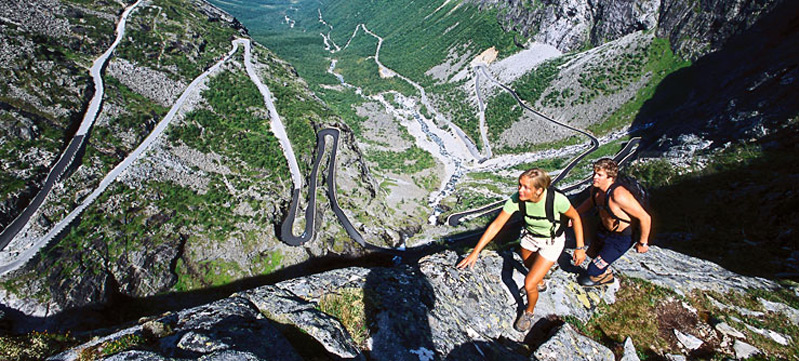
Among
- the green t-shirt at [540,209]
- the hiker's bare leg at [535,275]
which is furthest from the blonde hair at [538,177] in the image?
the hiker's bare leg at [535,275]

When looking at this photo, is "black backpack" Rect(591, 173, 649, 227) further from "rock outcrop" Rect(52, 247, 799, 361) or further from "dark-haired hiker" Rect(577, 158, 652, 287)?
"rock outcrop" Rect(52, 247, 799, 361)

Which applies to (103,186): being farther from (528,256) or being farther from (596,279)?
(596,279)

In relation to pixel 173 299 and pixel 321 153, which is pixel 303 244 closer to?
pixel 173 299

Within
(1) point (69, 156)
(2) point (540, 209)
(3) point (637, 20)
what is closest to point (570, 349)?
(2) point (540, 209)

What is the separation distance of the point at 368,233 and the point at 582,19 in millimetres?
86464

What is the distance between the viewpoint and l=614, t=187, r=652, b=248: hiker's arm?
305 inches

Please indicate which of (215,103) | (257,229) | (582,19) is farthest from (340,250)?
(582,19)

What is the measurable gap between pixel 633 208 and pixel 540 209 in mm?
2071

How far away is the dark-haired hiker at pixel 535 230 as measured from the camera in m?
7.43

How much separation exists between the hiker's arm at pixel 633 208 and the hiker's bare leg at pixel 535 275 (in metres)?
2.09

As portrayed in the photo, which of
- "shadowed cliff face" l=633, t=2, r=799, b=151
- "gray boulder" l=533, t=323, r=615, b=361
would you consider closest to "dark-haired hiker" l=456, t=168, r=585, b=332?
"gray boulder" l=533, t=323, r=615, b=361

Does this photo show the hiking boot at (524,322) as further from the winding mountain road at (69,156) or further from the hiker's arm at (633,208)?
the winding mountain road at (69,156)

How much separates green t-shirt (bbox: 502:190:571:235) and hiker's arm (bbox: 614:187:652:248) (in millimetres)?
1268

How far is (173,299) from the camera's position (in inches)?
1353
